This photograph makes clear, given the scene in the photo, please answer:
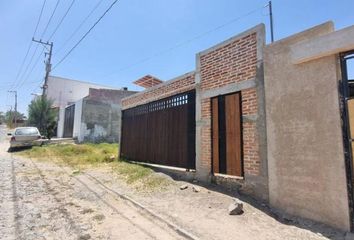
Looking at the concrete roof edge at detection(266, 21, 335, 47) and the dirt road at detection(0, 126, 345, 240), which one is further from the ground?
the concrete roof edge at detection(266, 21, 335, 47)

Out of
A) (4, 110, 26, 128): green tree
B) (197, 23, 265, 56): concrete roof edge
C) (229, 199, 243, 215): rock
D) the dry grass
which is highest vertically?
(4, 110, 26, 128): green tree

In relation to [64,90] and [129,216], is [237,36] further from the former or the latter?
[64,90]

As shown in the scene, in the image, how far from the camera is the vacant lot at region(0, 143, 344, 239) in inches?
155

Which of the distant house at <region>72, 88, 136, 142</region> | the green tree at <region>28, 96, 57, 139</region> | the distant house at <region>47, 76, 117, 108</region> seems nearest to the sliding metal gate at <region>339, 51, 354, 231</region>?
the distant house at <region>72, 88, 136, 142</region>

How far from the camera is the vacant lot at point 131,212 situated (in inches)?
155

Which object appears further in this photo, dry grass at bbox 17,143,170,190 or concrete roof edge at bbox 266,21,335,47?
dry grass at bbox 17,143,170,190

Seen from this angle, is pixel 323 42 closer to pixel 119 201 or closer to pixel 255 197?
pixel 255 197

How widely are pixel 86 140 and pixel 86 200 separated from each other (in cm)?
1565

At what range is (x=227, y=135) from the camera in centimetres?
621

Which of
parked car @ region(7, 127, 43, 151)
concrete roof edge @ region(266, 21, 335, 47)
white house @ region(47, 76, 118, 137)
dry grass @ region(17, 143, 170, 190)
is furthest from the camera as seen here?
white house @ region(47, 76, 118, 137)

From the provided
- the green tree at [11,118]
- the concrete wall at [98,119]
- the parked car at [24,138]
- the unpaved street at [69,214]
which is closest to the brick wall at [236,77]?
the unpaved street at [69,214]

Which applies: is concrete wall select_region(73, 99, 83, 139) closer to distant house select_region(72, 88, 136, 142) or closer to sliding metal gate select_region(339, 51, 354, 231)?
distant house select_region(72, 88, 136, 142)

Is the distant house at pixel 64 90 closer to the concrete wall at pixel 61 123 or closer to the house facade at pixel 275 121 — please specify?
the concrete wall at pixel 61 123

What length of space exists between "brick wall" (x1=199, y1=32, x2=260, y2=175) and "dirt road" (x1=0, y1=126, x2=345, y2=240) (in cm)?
110
